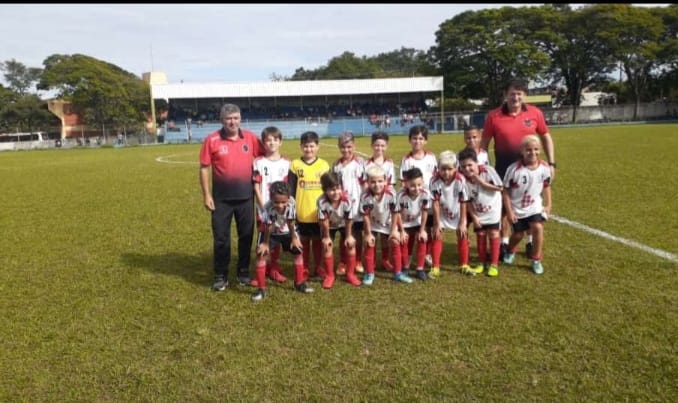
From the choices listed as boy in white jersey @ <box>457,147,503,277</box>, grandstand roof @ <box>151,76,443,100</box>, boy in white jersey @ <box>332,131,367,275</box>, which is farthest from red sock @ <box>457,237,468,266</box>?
grandstand roof @ <box>151,76,443,100</box>

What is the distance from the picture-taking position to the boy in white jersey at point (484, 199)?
16.8 feet

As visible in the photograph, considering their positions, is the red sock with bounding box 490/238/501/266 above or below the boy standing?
below

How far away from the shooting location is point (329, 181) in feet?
15.4

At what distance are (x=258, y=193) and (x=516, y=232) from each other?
286 cm

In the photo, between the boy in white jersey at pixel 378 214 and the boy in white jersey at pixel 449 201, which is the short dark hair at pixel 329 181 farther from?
the boy in white jersey at pixel 449 201

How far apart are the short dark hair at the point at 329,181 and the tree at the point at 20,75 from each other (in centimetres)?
7524

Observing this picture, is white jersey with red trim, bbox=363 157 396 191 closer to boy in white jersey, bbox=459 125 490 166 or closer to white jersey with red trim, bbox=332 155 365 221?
white jersey with red trim, bbox=332 155 365 221

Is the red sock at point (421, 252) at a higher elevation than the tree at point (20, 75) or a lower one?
lower

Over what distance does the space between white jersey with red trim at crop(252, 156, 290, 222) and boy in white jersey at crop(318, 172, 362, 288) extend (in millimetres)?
546

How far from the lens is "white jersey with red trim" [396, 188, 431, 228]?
200 inches

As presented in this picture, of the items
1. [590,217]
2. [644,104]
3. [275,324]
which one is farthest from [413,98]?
[275,324]

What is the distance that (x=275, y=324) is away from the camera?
4.10 metres

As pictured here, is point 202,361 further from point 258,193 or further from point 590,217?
point 590,217

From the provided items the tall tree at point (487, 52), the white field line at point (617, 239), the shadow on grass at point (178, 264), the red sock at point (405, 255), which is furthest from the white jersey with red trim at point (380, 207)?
the tall tree at point (487, 52)
